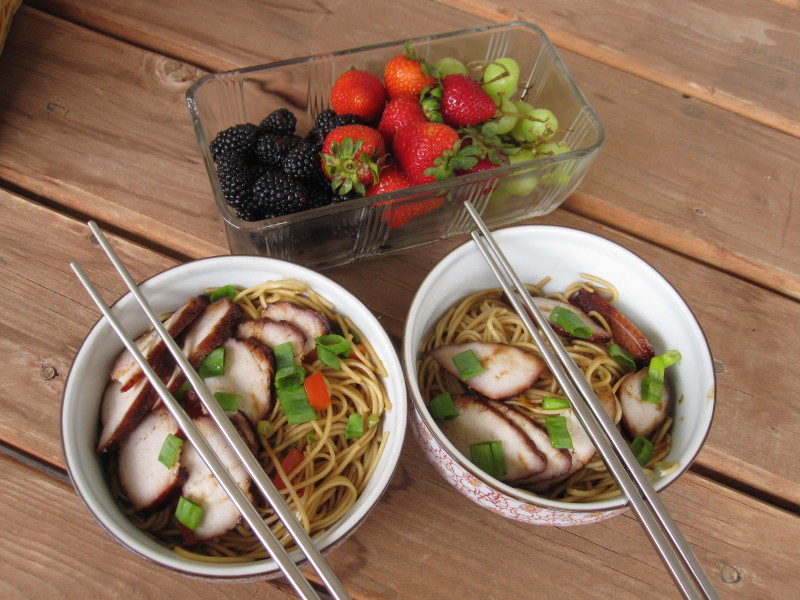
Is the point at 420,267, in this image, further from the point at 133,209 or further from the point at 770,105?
the point at 770,105

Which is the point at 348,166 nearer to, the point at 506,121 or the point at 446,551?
the point at 506,121

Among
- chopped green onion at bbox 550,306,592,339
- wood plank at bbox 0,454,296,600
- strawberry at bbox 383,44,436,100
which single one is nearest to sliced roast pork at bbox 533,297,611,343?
chopped green onion at bbox 550,306,592,339

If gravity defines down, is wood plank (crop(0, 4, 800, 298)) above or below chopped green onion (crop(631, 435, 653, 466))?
above

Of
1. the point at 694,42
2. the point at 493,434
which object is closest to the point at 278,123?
the point at 493,434

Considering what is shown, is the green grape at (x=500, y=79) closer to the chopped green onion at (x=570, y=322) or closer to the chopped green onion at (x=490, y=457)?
the chopped green onion at (x=570, y=322)

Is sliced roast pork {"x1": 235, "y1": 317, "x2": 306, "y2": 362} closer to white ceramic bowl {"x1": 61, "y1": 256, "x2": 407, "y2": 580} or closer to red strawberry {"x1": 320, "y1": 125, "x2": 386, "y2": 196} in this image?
white ceramic bowl {"x1": 61, "y1": 256, "x2": 407, "y2": 580}
